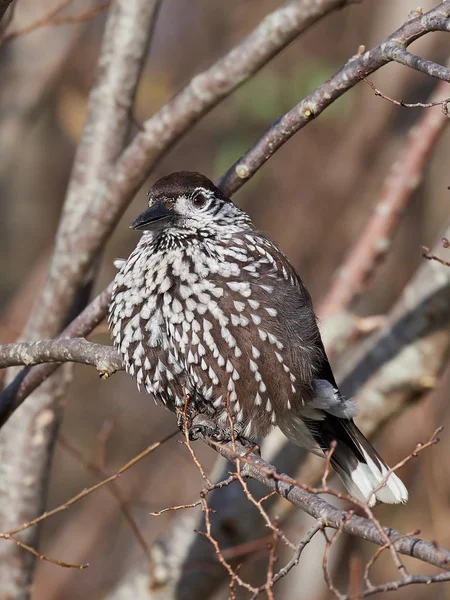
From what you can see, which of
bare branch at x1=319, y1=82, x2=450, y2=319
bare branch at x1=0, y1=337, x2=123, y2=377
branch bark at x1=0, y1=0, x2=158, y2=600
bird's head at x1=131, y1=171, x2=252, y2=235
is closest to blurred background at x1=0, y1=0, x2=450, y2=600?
bare branch at x1=319, y1=82, x2=450, y2=319

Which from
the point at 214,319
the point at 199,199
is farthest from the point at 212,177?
the point at 214,319

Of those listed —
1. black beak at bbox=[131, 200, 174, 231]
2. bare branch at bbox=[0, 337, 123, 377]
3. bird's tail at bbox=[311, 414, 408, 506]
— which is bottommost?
bird's tail at bbox=[311, 414, 408, 506]

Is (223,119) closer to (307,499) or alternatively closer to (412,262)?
(412,262)

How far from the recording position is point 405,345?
6145mm

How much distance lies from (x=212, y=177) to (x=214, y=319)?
5.29 meters

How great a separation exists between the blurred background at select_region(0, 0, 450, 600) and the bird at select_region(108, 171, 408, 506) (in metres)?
3.16

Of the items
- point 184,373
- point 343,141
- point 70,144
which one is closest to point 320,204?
point 343,141

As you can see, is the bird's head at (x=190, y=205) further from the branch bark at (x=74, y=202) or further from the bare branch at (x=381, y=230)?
the bare branch at (x=381, y=230)

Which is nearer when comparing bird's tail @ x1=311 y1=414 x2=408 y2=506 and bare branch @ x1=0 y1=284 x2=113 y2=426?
bare branch @ x1=0 y1=284 x2=113 y2=426

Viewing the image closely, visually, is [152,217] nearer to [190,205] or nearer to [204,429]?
[190,205]

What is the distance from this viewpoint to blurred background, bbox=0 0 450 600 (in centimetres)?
833

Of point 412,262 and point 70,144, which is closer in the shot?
point 412,262

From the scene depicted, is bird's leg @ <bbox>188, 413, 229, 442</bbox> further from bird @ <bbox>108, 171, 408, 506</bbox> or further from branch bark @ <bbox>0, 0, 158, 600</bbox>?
branch bark @ <bbox>0, 0, 158, 600</bbox>

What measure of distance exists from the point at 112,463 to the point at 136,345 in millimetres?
6973
